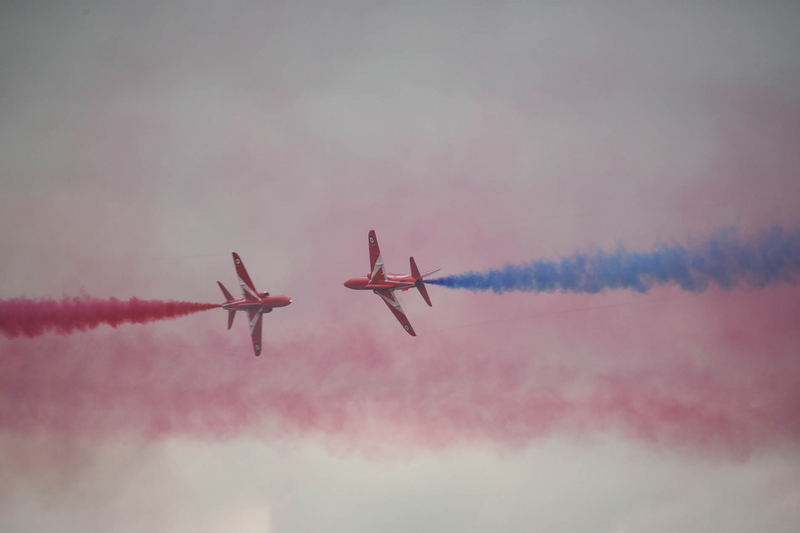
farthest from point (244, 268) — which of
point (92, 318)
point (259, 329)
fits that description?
point (92, 318)

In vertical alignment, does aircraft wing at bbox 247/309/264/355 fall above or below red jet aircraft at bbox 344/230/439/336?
below

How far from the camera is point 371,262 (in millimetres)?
67812

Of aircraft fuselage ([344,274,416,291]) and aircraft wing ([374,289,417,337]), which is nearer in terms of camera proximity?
aircraft fuselage ([344,274,416,291])

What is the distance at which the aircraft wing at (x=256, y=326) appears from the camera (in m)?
69.6

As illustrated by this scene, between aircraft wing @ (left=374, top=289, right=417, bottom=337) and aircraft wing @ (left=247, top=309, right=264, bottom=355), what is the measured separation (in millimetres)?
7050

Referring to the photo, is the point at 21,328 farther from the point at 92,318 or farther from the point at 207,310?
the point at 207,310

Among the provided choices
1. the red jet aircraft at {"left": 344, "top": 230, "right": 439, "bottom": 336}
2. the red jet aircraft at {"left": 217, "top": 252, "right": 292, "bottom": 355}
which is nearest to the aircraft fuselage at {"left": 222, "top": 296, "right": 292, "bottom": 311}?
the red jet aircraft at {"left": 217, "top": 252, "right": 292, "bottom": 355}

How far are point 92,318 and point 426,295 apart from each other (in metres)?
20.3

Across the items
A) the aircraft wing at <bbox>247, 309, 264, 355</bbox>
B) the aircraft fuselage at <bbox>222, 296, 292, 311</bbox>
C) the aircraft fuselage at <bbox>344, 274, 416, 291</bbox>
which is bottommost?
the aircraft wing at <bbox>247, 309, 264, 355</bbox>

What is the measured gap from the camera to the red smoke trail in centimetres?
7106

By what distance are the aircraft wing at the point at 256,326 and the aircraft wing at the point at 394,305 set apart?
705 cm

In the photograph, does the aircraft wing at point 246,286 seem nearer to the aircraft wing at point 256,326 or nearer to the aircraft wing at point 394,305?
the aircraft wing at point 256,326

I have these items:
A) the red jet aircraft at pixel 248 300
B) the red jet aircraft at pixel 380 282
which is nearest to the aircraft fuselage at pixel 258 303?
the red jet aircraft at pixel 248 300

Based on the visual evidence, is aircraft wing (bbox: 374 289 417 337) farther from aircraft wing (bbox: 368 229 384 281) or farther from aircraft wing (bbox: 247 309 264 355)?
aircraft wing (bbox: 247 309 264 355)
